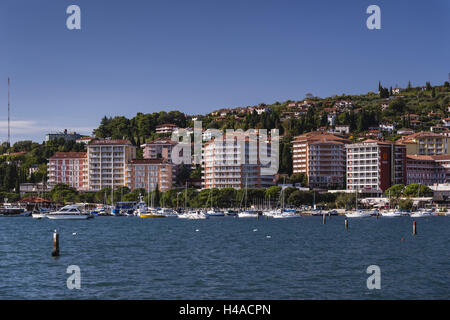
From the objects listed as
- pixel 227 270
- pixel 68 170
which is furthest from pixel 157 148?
pixel 227 270

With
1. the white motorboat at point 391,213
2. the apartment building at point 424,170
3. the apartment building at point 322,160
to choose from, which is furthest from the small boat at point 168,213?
the apartment building at point 424,170

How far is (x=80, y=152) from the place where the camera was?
596 ft

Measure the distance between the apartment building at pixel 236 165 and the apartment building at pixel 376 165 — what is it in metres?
19.6

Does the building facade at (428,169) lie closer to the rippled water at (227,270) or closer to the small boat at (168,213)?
the small boat at (168,213)

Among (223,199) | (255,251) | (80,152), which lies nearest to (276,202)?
(223,199)

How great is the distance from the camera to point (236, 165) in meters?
154

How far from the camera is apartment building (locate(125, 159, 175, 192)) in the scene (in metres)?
160

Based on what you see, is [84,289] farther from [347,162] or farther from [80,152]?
[80,152]

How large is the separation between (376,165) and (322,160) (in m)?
14.0

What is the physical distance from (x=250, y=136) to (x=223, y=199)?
883 inches

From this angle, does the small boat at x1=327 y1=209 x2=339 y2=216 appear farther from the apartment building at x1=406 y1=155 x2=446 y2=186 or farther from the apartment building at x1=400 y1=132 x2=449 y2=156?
the apartment building at x1=400 y1=132 x2=449 y2=156

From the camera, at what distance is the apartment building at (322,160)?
156 m

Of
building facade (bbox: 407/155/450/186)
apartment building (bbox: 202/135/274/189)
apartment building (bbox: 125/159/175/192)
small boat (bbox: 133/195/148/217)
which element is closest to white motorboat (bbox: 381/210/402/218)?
building facade (bbox: 407/155/450/186)
